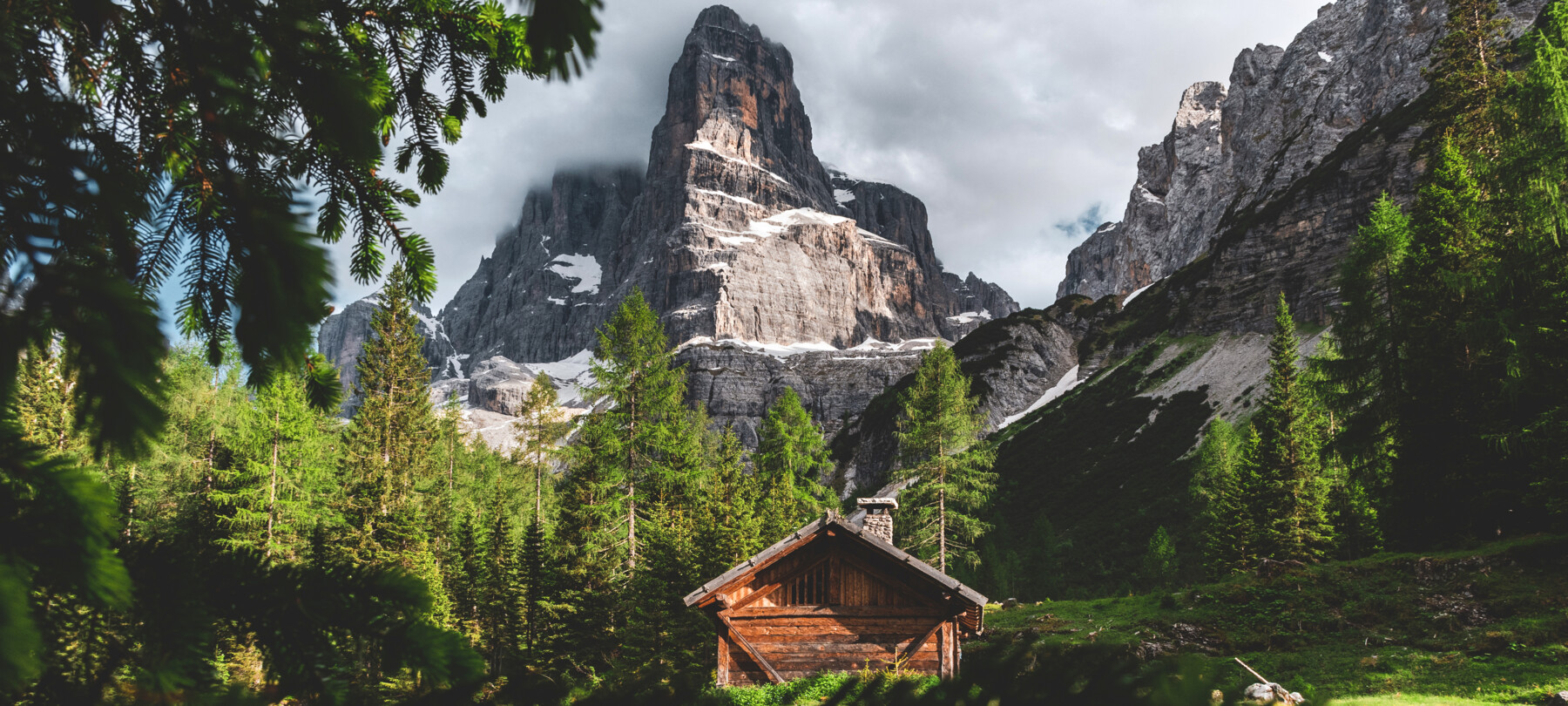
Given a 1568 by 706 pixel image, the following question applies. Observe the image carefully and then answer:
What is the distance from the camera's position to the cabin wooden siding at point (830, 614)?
14789 millimetres

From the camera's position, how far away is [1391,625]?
16547 mm

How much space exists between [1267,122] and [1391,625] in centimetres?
14828

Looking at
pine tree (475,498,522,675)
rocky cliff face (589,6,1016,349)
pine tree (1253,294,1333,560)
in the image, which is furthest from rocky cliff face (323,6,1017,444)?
pine tree (475,498,522,675)

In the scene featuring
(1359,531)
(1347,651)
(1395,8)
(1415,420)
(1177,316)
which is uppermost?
(1395,8)

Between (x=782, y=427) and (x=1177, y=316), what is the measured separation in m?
88.4

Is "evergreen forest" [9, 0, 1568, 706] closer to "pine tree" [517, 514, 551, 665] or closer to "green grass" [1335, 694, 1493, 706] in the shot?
"pine tree" [517, 514, 551, 665]

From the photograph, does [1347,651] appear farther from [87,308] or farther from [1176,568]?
[1176,568]

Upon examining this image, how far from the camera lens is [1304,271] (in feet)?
299

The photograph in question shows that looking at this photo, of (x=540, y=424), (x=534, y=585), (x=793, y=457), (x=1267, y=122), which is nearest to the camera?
(x=534, y=585)

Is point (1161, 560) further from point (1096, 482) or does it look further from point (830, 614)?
point (830, 614)

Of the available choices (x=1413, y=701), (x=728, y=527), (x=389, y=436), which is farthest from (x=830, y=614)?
(x=389, y=436)

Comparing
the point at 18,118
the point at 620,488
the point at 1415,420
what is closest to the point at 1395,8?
the point at 1415,420

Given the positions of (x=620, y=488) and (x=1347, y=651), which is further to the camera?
(x=620, y=488)

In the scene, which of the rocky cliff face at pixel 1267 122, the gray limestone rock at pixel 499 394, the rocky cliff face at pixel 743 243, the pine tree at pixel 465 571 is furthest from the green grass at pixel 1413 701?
the gray limestone rock at pixel 499 394
